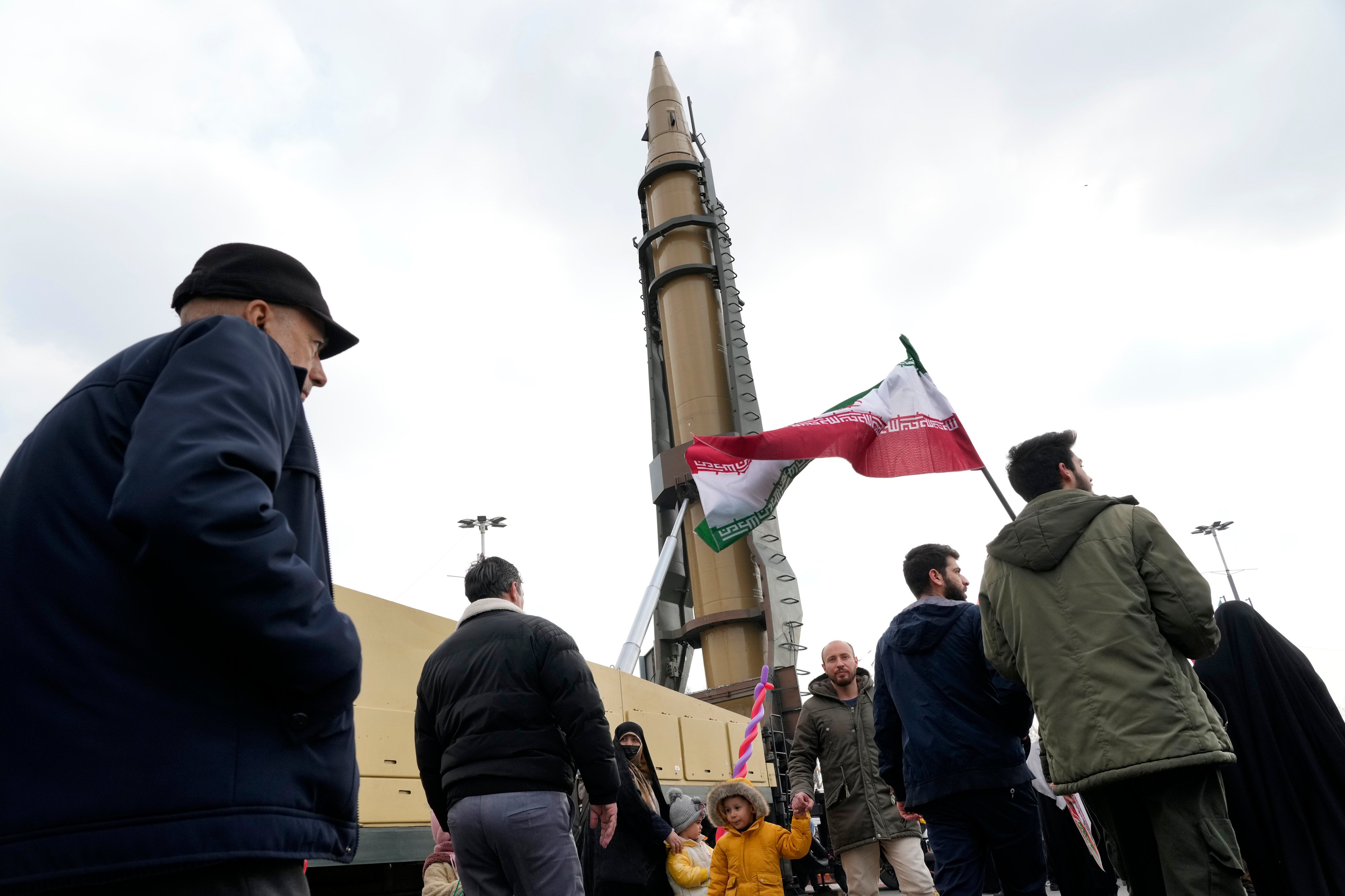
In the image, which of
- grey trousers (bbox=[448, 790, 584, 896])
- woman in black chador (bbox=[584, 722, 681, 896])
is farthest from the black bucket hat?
woman in black chador (bbox=[584, 722, 681, 896])

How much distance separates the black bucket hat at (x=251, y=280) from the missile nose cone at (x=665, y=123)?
22.1m

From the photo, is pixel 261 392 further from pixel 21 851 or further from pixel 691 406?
pixel 691 406

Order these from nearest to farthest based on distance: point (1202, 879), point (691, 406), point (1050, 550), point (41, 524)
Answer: point (41, 524)
point (1202, 879)
point (1050, 550)
point (691, 406)

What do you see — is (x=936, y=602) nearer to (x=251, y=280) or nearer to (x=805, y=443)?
(x=251, y=280)

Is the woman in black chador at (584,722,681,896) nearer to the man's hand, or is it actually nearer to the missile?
the man's hand

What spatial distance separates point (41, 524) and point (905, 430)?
6900 millimetres

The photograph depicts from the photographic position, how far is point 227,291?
1.79 m

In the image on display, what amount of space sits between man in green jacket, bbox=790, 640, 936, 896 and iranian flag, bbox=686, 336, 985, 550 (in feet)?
7.05

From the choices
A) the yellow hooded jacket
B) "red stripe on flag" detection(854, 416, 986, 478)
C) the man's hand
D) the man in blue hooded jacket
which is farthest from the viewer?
"red stripe on flag" detection(854, 416, 986, 478)

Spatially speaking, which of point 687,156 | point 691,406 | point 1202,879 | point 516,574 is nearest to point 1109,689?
point 1202,879

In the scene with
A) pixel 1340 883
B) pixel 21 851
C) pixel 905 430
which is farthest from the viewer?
pixel 905 430

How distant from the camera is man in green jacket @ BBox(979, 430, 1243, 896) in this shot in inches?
113

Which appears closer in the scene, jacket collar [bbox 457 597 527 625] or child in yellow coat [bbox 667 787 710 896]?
jacket collar [bbox 457 597 527 625]

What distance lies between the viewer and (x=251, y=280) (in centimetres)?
181
